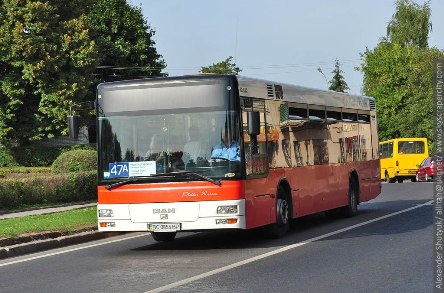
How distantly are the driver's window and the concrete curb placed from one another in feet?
14.1

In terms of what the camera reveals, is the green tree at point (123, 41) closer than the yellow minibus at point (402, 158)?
No

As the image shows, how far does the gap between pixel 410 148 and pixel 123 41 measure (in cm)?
2071

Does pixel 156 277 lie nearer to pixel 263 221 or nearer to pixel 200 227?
pixel 200 227

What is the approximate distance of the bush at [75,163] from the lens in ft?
127

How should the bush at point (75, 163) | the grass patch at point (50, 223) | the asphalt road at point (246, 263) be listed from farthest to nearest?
the bush at point (75, 163)
the grass patch at point (50, 223)
the asphalt road at point (246, 263)

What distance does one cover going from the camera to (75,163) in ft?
127

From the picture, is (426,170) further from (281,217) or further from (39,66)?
(281,217)

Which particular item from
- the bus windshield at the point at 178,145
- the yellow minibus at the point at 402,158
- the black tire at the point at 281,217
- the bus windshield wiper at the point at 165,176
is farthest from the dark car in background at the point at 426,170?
the bus windshield wiper at the point at 165,176

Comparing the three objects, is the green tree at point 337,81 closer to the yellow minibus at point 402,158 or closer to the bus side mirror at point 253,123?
the yellow minibus at point 402,158

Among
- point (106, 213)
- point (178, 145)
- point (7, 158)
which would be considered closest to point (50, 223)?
point (106, 213)

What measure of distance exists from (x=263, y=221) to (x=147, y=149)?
2.36 metres

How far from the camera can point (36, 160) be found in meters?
60.2

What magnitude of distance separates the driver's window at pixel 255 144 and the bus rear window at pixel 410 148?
1626 inches

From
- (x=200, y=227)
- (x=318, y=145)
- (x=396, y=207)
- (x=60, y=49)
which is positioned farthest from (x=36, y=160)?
(x=200, y=227)
